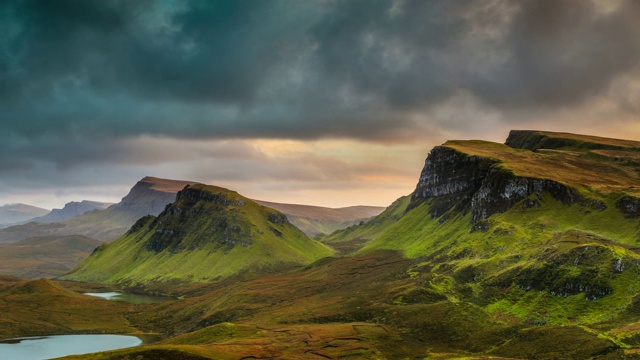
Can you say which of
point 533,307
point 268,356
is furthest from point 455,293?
point 268,356

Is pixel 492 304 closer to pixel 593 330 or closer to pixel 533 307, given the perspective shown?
pixel 533 307

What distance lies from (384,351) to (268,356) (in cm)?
3805

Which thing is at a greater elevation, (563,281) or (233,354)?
(563,281)

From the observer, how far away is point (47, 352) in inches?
7815

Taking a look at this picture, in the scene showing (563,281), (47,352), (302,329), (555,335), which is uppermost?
(563,281)

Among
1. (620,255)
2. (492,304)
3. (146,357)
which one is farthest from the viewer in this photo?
(492,304)

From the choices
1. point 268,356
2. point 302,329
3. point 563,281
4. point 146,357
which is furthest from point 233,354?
point 563,281

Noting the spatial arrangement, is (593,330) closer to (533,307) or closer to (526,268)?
(533,307)

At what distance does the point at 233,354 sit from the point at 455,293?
3903 inches

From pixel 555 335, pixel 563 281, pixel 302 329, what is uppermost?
pixel 563 281

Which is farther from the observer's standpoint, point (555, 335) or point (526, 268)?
point (526, 268)

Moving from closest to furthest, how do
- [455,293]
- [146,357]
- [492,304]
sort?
[146,357] → [492,304] → [455,293]

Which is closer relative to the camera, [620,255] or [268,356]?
[268,356]

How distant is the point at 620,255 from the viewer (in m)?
159
